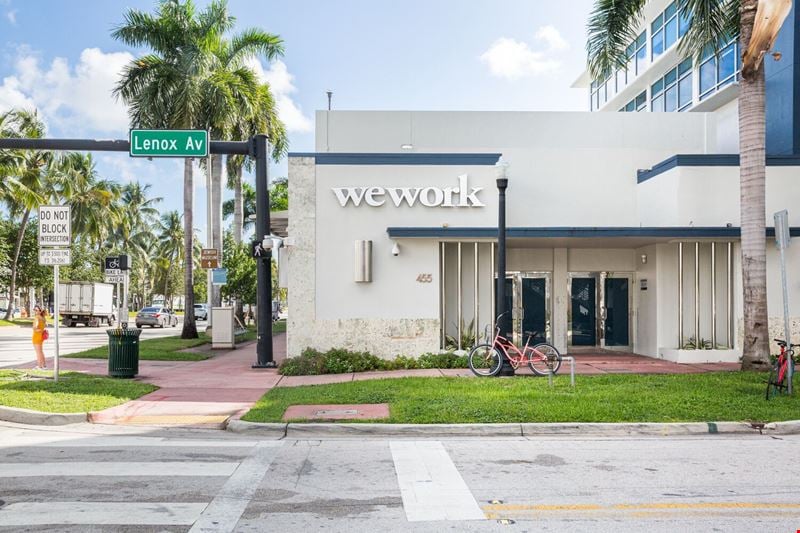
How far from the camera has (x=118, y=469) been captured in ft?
23.4

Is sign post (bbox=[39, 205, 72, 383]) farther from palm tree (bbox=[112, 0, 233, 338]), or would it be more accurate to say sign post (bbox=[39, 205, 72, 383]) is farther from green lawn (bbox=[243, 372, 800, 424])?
palm tree (bbox=[112, 0, 233, 338])

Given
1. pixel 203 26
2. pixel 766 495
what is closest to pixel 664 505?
pixel 766 495

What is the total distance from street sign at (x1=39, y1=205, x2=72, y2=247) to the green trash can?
8.07ft

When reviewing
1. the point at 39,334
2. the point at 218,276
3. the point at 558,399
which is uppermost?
the point at 218,276

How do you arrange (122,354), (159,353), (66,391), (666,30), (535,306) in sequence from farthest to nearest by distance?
1. (666,30)
2. (159,353)
3. (535,306)
4. (122,354)
5. (66,391)

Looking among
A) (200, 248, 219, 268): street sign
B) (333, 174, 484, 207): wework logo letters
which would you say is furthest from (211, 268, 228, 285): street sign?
(333, 174, 484, 207): wework logo letters

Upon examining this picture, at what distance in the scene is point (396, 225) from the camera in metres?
16.6

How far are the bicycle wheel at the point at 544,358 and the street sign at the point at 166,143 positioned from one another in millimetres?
8721

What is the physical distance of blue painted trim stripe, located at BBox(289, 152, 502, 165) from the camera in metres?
16.6

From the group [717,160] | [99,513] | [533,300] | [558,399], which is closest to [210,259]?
[533,300]

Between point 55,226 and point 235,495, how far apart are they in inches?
365

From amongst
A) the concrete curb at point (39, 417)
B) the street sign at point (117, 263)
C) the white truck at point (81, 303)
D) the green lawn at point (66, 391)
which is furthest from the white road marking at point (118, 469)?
the white truck at point (81, 303)

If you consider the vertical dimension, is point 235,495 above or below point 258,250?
below

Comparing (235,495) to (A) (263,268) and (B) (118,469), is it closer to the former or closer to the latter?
(B) (118,469)
